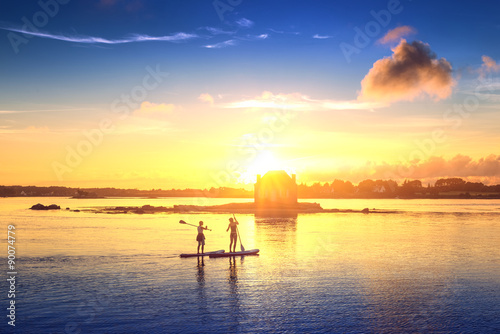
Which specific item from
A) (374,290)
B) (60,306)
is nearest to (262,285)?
(374,290)

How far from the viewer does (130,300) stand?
1953 centimetres

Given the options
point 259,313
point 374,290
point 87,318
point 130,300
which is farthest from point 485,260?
point 87,318

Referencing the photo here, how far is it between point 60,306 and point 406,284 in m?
17.7

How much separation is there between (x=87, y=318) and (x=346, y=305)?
11.1 metres

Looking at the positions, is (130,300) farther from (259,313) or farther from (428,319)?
(428,319)

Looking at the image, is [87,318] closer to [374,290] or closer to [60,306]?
[60,306]

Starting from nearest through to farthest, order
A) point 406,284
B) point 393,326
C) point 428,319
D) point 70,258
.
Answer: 1. point 393,326
2. point 428,319
3. point 406,284
4. point 70,258

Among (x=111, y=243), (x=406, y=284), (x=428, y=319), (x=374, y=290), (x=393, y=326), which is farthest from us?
(x=111, y=243)

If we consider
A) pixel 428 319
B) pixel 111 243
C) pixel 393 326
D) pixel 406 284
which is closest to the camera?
pixel 393 326

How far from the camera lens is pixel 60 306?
60.4ft

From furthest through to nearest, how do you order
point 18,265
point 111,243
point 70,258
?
point 111,243
point 70,258
point 18,265

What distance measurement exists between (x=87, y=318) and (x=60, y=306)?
2413mm

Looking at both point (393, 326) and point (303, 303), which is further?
point (303, 303)

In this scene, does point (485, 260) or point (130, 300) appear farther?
point (485, 260)
